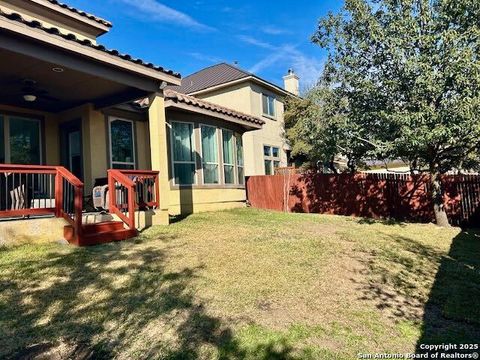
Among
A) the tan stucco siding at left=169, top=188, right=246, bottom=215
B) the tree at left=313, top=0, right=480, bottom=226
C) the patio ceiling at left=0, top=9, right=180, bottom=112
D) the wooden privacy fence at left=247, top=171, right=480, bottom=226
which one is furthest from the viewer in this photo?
the tan stucco siding at left=169, top=188, right=246, bottom=215

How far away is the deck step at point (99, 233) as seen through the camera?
650 centimetres

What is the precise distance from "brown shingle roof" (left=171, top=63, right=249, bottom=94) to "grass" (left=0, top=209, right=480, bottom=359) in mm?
14514

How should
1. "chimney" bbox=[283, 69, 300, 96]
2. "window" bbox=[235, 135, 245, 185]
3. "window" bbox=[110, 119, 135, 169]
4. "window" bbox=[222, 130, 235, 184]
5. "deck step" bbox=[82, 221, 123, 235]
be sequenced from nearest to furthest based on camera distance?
"deck step" bbox=[82, 221, 123, 235] < "window" bbox=[110, 119, 135, 169] < "window" bbox=[222, 130, 235, 184] < "window" bbox=[235, 135, 245, 185] < "chimney" bbox=[283, 69, 300, 96]

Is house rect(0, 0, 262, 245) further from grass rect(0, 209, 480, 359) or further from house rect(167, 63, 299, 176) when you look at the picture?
house rect(167, 63, 299, 176)

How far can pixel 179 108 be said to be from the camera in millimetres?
10812

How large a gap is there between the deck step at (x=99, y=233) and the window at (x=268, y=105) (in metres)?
14.7

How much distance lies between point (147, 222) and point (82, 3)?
8.34 metres

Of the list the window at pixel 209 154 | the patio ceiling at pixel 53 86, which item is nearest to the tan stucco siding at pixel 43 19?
the patio ceiling at pixel 53 86

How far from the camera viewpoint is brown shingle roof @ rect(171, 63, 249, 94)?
20.3 m

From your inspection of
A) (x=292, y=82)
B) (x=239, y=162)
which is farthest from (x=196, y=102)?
(x=292, y=82)

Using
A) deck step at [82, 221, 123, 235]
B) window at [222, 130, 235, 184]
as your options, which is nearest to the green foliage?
window at [222, 130, 235, 184]

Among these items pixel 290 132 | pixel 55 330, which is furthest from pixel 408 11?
pixel 290 132

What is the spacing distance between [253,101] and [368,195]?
29.2 ft

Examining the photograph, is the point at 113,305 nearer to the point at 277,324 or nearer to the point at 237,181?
the point at 277,324
